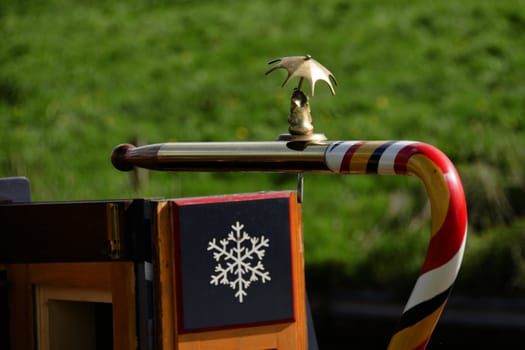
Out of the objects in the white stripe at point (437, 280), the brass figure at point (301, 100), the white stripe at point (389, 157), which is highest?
the brass figure at point (301, 100)

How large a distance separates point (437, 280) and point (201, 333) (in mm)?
452

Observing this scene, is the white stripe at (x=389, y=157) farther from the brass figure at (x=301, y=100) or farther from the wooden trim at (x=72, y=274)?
the wooden trim at (x=72, y=274)

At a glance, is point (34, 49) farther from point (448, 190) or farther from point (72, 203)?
point (448, 190)

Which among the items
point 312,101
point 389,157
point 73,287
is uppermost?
point 312,101

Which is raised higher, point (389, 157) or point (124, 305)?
point (389, 157)

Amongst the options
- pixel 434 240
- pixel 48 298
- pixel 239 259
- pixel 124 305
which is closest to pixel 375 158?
pixel 434 240

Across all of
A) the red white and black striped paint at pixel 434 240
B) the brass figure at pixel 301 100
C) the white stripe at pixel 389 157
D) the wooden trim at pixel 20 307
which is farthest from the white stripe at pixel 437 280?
the wooden trim at pixel 20 307

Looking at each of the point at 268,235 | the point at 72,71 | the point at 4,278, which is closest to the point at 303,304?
the point at 268,235

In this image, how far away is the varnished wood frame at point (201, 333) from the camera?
4.95 ft

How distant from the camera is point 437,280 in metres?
1.21

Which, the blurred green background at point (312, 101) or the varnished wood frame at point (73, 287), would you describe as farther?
the blurred green background at point (312, 101)

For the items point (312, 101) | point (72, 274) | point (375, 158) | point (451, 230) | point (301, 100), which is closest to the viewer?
point (451, 230)

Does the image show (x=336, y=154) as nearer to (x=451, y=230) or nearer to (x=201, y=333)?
(x=451, y=230)

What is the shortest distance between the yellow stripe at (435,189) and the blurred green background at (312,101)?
2.76 m
